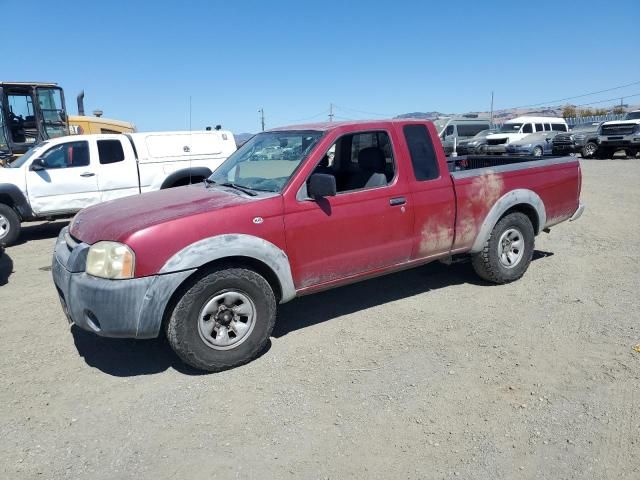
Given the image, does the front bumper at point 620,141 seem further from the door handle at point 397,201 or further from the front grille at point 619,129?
the door handle at point 397,201

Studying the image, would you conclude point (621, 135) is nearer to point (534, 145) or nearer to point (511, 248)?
point (534, 145)

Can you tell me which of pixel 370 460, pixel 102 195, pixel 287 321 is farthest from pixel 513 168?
pixel 102 195

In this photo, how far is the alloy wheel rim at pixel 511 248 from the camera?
18.2ft

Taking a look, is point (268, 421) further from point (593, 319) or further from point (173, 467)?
point (593, 319)

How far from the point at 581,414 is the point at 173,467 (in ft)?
8.17

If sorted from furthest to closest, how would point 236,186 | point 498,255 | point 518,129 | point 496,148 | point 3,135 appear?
point 518,129, point 496,148, point 3,135, point 498,255, point 236,186

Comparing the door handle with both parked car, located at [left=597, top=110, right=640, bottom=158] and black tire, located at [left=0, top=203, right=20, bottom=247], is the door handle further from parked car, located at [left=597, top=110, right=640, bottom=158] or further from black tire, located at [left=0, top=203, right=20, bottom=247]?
parked car, located at [left=597, top=110, right=640, bottom=158]

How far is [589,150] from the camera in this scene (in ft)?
79.7

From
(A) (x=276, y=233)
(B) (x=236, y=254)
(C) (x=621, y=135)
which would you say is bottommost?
(B) (x=236, y=254)

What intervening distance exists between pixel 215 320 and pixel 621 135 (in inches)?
942

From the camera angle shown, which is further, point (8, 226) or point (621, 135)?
point (621, 135)

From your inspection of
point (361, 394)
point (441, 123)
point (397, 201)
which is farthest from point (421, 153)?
point (441, 123)

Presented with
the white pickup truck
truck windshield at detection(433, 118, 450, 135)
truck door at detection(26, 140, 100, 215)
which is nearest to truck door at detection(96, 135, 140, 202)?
the white pickup truck

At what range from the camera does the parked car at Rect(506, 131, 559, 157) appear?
21714 mm
